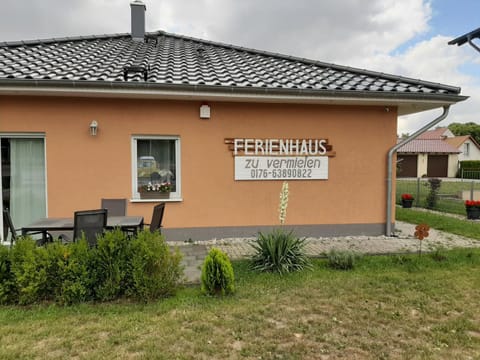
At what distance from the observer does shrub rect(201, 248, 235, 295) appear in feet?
13.5

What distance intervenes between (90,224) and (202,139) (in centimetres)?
317

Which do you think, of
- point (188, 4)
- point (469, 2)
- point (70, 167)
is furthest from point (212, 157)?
point (469, 2)

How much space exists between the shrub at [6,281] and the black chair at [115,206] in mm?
2428

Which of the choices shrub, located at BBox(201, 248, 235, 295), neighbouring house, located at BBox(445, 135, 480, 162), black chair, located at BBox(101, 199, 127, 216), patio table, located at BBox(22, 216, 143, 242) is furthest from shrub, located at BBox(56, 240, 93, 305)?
neighbouring house, located at BBox(445, 135, 480, 162)

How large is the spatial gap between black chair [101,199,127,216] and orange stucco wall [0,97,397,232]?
1.66 feet

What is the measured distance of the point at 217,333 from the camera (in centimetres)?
324

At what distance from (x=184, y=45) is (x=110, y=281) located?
8.89 metres

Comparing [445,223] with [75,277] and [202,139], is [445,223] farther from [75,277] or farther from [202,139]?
[75,277]

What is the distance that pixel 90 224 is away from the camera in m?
4.64

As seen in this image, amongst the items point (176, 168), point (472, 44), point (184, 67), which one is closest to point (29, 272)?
point (176, 168)

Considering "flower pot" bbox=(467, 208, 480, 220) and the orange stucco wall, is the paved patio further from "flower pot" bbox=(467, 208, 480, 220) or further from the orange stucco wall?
"flower pot" bbox=(467, 208, 480, 220)

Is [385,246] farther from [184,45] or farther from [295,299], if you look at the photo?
[184,45]

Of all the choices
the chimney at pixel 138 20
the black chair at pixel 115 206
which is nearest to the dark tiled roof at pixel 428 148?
the chimney at pixel 138 20

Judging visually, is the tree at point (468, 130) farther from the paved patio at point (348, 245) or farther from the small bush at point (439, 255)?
the small bush at point (439, 255)
